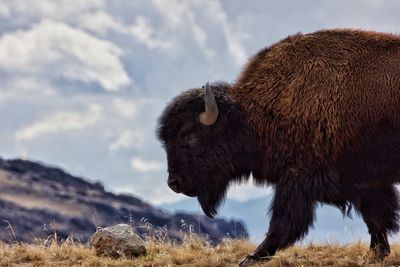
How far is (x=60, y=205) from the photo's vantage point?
76.2m

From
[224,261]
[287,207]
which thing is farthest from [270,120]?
[224,261]

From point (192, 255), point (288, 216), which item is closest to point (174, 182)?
point (192, 255)

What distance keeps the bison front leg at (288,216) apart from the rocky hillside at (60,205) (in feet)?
183

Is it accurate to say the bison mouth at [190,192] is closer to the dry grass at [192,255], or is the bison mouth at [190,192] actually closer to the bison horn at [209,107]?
the dry grass at [192,255]

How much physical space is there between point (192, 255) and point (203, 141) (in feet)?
4.51

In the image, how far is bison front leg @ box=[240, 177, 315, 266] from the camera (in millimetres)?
7934

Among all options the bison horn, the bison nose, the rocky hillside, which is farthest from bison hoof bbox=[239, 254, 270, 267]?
the rocky hillside

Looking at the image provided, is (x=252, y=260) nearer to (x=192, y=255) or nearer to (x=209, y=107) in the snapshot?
(x=192, y=255)

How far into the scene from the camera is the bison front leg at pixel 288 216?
793 centimetres

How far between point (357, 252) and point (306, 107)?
2008 mm

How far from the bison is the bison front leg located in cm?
1

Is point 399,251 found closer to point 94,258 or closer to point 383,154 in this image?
point 383,154

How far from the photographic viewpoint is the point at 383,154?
7.89 meters

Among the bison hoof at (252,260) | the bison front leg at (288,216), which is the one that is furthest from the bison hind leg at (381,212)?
the bison hoof at (252,260)
